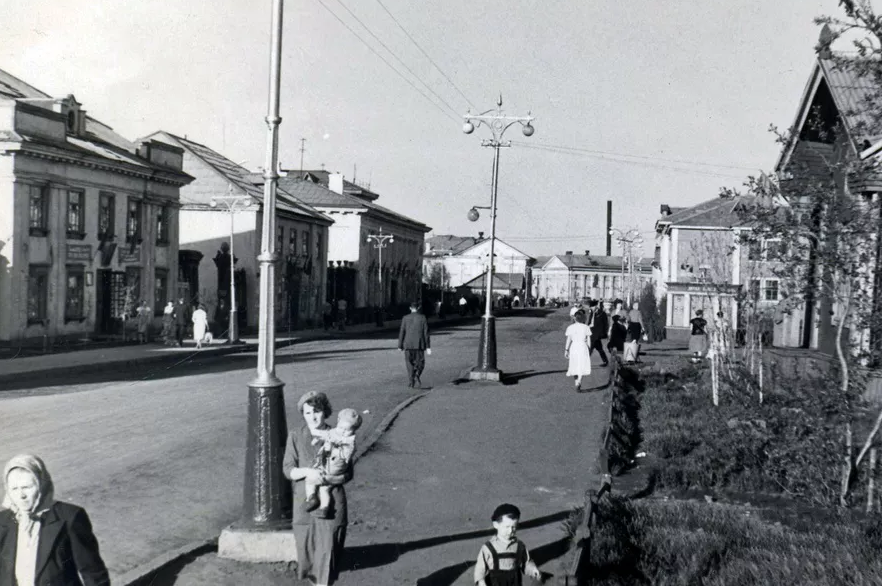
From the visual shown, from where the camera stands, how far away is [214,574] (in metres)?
6.22

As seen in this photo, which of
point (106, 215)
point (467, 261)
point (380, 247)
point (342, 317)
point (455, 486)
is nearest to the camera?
point (455, 486)

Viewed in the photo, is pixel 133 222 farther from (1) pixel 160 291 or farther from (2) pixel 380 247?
(2) pixel 380 247

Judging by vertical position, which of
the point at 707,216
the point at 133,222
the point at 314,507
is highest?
the point at 707,216

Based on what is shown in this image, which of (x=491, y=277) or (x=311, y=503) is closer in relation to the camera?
(x=311, y=503)

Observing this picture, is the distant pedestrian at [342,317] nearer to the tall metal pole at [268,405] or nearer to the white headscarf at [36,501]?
the tall metal pole at [268,405]

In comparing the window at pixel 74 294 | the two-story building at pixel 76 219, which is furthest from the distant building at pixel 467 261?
the window at pixel 74 294

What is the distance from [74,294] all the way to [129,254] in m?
3.77

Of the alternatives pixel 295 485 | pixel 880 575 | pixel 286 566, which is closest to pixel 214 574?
pixel 286 566

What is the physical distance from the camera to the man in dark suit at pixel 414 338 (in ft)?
55.0

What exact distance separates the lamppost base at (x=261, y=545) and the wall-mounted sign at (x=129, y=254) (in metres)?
26.7

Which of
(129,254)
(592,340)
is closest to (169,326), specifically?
(129,254)

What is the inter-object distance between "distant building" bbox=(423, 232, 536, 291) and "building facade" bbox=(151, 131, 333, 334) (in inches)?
2786

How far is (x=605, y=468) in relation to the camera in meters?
8.30

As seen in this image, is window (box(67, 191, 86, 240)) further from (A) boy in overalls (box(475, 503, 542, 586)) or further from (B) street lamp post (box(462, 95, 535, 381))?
(A) boy in overalls (box(475, 503, 542, 586))
